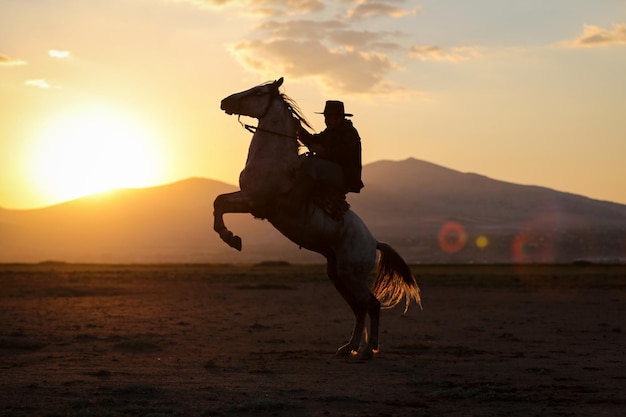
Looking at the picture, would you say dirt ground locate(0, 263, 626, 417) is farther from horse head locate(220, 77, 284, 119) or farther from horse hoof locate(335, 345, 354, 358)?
horse head locate(220, 77, 284, 119)

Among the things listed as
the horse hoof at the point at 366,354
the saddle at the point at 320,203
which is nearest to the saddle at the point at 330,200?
the saddle at the point at 320,203

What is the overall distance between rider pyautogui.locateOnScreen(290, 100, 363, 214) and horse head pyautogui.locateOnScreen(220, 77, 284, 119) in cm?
67

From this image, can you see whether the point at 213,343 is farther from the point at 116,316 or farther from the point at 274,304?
the point at 274,304

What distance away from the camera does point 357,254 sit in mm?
12812

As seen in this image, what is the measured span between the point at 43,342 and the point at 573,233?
184746 millimetres

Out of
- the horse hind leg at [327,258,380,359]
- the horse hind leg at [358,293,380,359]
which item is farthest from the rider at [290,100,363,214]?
the horse hind leg at [358,293,380,359]

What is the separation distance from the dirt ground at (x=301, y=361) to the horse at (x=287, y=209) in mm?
1000

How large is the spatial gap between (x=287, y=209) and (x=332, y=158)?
1.04 meters

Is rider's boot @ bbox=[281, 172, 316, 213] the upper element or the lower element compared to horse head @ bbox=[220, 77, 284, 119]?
lower

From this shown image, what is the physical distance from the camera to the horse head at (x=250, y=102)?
12.3m

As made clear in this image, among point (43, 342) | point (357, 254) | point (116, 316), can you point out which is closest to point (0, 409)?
point (357, 254)

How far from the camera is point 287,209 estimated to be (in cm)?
1197

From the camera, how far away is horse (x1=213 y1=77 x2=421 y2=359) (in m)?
11.7

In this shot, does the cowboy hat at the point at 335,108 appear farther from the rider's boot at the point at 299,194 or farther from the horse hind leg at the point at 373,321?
the horse hind leg at the point at 373,321
